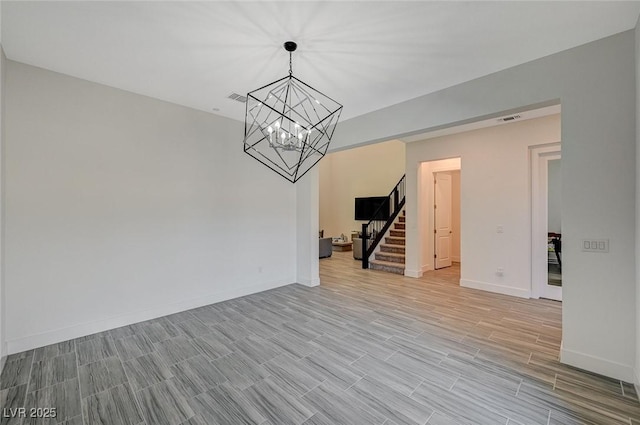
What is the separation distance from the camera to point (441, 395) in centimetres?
215

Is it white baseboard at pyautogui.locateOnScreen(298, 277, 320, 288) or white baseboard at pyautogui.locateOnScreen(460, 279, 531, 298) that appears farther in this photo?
white baseboard at pyautogui.locateOnScreen(298, 277, 320, 288)

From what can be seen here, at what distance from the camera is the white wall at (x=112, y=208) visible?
2828 millimetres

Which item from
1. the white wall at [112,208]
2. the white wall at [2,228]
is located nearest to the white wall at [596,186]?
the white wall at [112,208]

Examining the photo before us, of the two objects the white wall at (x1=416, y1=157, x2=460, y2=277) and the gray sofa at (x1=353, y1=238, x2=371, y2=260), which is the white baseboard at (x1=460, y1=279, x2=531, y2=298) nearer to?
the white wall at (x1=416, y1=157, x2=460, y2=277)

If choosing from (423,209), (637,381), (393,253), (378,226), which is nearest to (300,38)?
(637,381)

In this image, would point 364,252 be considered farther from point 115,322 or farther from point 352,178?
point 115,322

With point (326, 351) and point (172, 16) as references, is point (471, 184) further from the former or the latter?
point (172, 16)

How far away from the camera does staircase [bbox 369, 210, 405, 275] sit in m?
6.53

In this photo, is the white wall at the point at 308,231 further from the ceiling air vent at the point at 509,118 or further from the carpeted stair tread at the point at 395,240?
the ceiling air vent at the point at 509,118

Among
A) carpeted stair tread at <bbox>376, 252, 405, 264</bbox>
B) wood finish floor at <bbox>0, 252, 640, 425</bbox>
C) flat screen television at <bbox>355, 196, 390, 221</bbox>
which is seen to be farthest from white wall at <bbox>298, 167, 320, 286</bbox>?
flat screen television at <bbox>355, 196, 390, 221</bbox>

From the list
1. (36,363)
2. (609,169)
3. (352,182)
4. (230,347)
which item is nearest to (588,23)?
(609,169)

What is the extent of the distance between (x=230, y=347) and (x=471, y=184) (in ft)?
16.4

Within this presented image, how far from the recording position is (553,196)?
444 cm

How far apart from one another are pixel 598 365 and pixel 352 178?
28.3 ft
